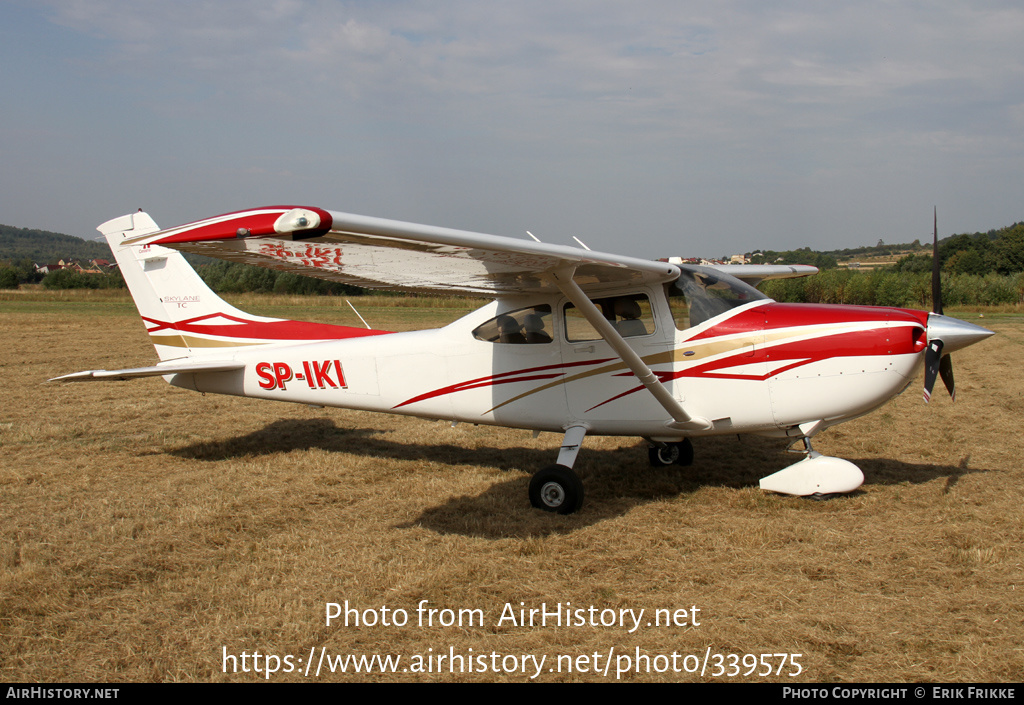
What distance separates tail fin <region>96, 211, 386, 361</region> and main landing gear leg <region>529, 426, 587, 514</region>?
3170 millimetres

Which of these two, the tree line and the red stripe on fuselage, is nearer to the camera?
the red stripe on fuselage

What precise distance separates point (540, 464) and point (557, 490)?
1.82m

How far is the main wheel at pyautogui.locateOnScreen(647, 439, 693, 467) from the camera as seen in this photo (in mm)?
7570

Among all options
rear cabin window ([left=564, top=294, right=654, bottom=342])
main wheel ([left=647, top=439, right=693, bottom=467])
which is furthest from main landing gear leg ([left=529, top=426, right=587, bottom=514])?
main wheel ([left=647, top=439, right=693, bottom=467])

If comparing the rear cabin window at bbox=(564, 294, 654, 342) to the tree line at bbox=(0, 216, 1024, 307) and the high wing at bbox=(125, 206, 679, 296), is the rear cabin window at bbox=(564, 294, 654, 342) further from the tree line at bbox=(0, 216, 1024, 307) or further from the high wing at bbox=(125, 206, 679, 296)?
the tree line at bbox=(0, 216, 1024, 307)

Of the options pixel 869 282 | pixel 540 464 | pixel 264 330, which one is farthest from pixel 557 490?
pixel 869 282

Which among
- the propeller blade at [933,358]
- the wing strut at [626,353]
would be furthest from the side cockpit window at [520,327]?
the propeller blade at [933,358]

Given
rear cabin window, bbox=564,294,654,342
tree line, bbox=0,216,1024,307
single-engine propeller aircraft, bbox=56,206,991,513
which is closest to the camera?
single-engine propeller aircraft, bbox=56,206,991,513

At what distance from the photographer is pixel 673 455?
759 centimetres

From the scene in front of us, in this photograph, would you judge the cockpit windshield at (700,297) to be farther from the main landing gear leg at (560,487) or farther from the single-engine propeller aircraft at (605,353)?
the main landing gear leg at (560,487)

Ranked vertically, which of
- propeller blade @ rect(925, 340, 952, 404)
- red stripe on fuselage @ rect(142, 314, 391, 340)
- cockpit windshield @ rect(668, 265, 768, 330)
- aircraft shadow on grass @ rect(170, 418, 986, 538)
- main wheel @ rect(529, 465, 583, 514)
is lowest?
aircraft shadow on grass @ rect(170, 418, 986, 538)

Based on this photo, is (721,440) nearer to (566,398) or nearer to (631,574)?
(566,398)

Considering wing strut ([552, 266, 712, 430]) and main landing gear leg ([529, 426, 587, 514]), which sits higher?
wing strut ([552, 266, 712, 430])
